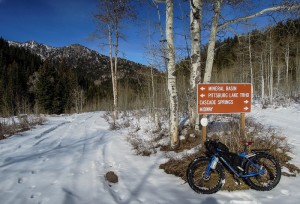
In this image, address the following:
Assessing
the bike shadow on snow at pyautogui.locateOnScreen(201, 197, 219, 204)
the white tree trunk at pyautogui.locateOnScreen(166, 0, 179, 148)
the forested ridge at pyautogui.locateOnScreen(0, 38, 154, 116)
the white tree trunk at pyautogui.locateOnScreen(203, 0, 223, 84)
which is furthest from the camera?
the forested ridge at pyautogui.locateOnScreen(0, 38, 154, 116)

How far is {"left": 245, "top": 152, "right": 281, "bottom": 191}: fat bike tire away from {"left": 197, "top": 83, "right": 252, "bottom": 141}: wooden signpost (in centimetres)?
160

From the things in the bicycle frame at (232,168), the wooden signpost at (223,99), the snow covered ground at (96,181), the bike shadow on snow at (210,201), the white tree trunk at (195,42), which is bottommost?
the bike shadow on snow at (210,201)

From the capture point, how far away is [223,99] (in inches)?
271

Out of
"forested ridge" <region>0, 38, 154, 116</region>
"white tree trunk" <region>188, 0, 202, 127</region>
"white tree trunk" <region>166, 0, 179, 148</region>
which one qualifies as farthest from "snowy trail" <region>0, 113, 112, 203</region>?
"forested ridge" <region>0, 38, 154, 116</region>

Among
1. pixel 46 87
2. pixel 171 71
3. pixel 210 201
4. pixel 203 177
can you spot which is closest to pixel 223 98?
pixel 171 71

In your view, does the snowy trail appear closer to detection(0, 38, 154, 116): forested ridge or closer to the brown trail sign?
the brown trail sign

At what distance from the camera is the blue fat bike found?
199 inches

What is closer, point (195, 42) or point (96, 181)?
point (96, 181)

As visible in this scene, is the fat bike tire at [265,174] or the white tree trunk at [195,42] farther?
the white tree trunk at [195,42]

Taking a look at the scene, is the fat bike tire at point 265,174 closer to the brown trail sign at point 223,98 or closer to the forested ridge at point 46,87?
the brown trail sign at point 223,98

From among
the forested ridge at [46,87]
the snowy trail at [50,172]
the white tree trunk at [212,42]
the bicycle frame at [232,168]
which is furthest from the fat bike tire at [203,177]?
the forested ridge at [46,87]

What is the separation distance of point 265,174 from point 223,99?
224 cm

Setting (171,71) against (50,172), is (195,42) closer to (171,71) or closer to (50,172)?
(171,71)

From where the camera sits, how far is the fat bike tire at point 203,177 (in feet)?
16.4
